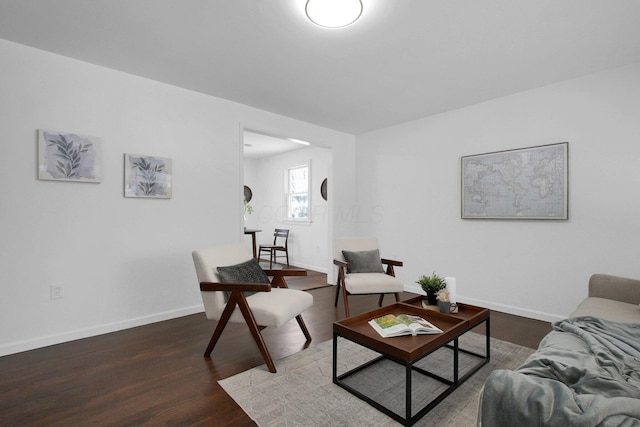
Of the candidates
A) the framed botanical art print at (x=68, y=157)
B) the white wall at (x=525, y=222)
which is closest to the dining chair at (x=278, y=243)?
the white wall at (x=525, y=222)

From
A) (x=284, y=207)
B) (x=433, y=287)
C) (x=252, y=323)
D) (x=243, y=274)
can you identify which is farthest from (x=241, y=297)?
(x=284, y=207)

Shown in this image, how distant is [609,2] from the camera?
6.64 ft

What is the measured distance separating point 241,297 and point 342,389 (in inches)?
35.7

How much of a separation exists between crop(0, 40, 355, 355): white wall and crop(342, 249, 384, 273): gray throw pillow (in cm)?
135

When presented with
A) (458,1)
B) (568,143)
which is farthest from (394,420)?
(568,143)

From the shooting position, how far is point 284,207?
703cm

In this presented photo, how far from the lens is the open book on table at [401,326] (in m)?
1.93

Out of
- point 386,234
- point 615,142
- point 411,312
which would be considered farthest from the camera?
point 386,234

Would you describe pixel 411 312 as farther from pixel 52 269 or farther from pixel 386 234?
pixel 52 269

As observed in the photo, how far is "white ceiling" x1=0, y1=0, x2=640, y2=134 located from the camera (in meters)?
2.10

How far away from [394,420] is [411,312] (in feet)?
2.74

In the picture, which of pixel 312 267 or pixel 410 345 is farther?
pixel 312 267

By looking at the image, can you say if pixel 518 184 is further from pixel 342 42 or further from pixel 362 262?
pixel 342 42

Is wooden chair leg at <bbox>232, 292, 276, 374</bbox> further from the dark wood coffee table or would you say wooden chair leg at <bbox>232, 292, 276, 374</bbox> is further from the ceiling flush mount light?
the ceiling flush mount light
